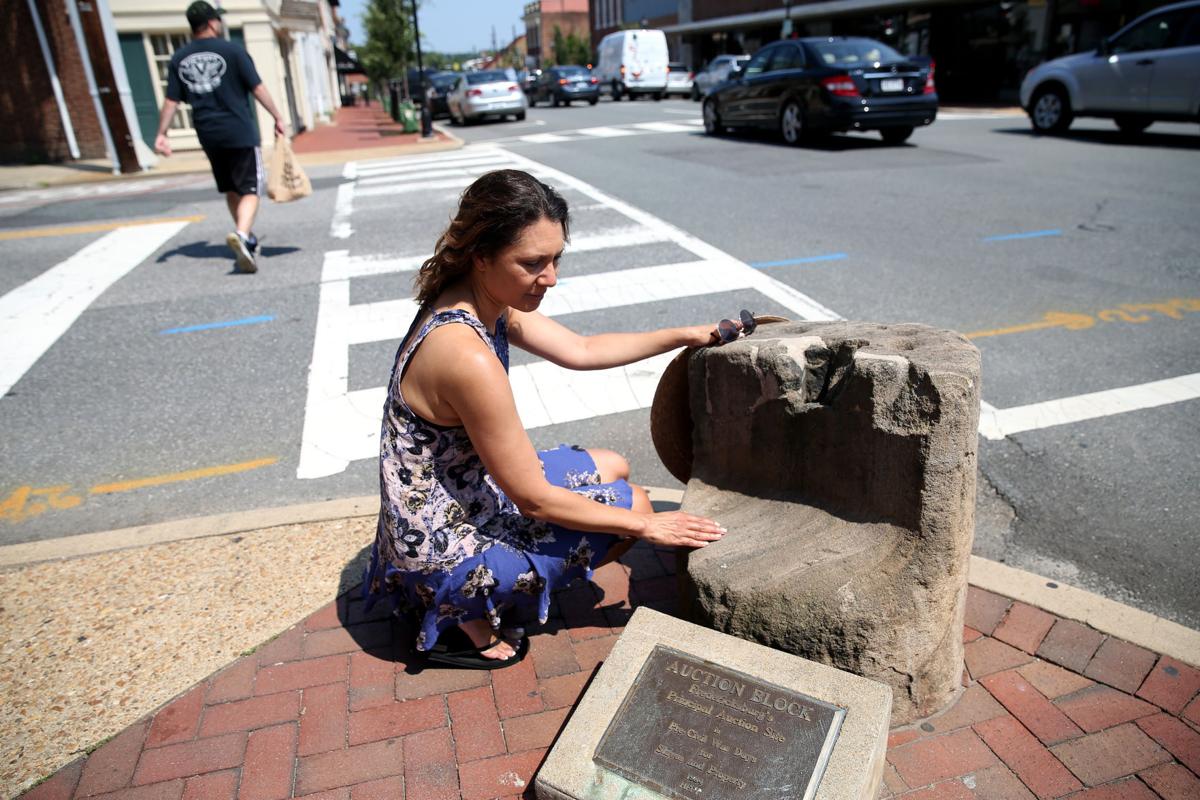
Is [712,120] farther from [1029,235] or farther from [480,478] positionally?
[480,478]

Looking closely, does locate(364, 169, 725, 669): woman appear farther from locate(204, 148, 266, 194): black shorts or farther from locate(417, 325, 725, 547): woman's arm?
locate(204, 148, 266, 194): black shorts

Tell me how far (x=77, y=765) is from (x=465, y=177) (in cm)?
1068

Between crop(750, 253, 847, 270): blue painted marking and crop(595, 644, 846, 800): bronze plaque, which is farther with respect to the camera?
crop(750, 253, 847, 270): blue painted marking

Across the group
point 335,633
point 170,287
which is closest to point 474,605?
point 335,633

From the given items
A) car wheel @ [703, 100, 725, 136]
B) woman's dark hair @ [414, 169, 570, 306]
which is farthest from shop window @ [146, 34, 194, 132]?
woman's dark hair @ [414, 169, 570, 306]

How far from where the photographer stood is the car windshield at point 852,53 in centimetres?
1280

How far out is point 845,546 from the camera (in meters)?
2.41

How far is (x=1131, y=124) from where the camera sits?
1401cm

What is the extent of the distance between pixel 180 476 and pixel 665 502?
2357 millimetres

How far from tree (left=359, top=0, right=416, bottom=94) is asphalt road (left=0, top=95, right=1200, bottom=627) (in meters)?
20.0

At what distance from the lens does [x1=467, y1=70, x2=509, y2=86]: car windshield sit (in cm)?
2462

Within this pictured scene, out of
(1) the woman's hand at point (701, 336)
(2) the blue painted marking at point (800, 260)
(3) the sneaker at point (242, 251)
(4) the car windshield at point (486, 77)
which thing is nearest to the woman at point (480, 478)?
(1) the woman's hand at point (701, 336)

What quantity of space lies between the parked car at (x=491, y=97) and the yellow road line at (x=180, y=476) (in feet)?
71.5

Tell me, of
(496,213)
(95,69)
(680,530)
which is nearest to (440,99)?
(95,69)
